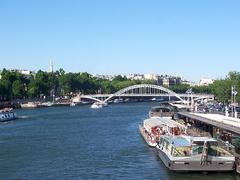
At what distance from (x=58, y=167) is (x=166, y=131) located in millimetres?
11403

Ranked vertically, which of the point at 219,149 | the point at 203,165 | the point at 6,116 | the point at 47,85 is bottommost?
the point at 203,165

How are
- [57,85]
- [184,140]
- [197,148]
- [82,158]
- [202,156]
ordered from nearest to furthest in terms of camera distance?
[202,156], [197,148], [184,140], [82,158], [57,85]

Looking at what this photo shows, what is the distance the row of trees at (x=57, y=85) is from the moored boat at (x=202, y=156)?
64592 millimetres

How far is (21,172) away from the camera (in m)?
32.2

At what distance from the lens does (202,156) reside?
94.0 ft

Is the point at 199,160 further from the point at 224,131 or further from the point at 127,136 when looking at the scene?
the point at 127,136

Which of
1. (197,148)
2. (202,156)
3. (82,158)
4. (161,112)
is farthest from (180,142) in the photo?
(161,112)

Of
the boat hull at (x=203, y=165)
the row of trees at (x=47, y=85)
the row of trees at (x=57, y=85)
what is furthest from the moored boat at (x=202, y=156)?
the row of trees at (x=47, y=85)

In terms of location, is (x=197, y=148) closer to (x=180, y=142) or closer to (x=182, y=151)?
(x=182, y=151)

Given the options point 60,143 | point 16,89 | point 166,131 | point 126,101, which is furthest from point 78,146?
point 126,101

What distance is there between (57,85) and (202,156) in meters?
138

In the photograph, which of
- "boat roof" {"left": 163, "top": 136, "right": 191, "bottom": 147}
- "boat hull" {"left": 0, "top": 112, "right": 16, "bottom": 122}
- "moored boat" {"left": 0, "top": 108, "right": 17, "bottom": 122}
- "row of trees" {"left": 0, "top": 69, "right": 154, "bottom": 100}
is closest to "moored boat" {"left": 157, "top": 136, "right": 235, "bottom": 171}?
"boat roof" {"left": 163, "top": 136, "right": 191, "bottom": 147}

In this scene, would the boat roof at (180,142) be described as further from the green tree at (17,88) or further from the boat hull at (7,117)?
the green tree at (17,88)

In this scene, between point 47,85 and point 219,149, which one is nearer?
point 219,149
